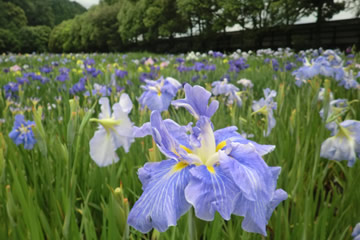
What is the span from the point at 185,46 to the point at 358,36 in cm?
1193

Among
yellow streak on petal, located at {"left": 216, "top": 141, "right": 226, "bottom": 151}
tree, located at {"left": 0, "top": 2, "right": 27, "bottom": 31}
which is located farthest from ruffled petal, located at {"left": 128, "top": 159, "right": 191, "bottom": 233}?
tree, located at {"left": 0, "top": 2, "right": 27, "bottom": 31}

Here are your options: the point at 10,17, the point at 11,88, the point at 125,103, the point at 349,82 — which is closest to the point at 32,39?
the point at 10,17

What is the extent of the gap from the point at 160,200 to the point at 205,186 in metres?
0.08

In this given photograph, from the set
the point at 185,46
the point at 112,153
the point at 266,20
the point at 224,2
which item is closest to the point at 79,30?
the point at 185,46

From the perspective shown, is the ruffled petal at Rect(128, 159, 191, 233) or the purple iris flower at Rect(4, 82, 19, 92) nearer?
the ruffled petal at Rect(128, 159, 191, 233)

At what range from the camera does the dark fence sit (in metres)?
16.7

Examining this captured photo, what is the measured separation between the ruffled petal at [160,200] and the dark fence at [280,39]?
1726cm

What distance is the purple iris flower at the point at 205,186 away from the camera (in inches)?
19.0

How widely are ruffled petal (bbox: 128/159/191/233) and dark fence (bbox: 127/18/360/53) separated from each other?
17.3 m

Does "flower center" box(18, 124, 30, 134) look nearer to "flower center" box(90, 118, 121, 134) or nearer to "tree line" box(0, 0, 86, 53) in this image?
"flower center" box(90, 118, 121, 134)

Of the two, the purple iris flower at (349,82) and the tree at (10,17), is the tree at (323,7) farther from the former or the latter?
the tree at (10,17)

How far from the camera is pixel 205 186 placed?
0.50 metres

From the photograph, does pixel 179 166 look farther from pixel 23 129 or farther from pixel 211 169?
pixel 23 129

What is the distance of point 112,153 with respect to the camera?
1.12 metres
